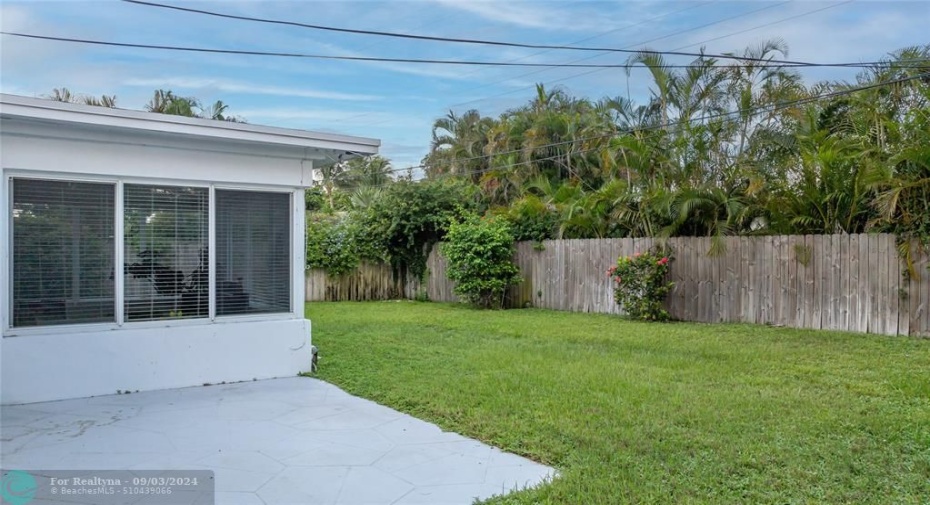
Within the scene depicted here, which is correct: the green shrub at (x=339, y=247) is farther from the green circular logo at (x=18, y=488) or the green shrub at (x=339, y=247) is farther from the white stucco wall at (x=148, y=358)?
the green circular logo at (x=18, y=488)

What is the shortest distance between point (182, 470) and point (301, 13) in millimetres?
7377

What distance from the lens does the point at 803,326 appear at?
9461 millimetres

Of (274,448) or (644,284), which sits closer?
(274,448)

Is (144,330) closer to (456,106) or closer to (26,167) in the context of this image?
(26,167)

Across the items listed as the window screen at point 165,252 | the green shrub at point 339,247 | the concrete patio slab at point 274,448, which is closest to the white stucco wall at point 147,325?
the window screen at point 165,252

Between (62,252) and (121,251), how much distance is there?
1.53 ft

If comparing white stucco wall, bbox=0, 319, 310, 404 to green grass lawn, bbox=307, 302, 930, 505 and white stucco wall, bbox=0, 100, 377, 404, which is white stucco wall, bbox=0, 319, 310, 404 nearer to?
white stucco wall, bbox=0, 100, 377, 404

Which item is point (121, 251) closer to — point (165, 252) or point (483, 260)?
point (165, 252)

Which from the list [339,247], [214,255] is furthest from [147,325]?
[339,247]

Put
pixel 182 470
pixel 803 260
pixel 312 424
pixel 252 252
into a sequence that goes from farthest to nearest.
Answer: pixel 803 260
pixel 252 252
pixel 312 424
pixel 182 470

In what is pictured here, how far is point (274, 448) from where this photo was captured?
4184 millimetres

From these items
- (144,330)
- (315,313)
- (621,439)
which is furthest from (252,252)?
(315,313)

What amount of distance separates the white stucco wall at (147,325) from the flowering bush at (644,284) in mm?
6150

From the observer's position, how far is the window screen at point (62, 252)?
5.30m
